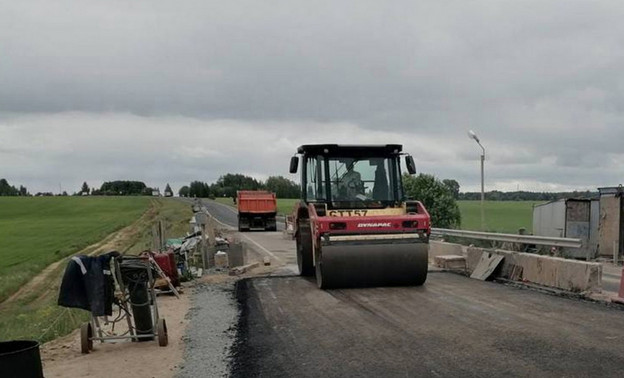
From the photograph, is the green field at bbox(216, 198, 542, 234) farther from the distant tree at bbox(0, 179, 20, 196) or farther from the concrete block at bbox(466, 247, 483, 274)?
the distant tree at bbox(0, 179, 20, 196)

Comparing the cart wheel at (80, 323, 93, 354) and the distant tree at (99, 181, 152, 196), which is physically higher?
the distant tree at (99, 181, 152, 196)

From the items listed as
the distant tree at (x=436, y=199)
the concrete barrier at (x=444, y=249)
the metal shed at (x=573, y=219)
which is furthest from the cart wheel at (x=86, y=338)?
the distant tree at (x=436, y=199)

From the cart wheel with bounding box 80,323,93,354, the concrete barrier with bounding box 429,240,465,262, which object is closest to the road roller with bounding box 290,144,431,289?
the concrete barrier with bounding box 429,240,465,262

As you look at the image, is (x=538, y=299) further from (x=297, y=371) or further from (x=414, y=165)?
(x=297, y=371)

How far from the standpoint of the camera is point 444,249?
60.6 feet

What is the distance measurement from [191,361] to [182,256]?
995cm

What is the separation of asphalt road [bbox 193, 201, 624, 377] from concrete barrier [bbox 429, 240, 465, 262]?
16.7 feet

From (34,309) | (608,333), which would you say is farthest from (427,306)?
(34,309)

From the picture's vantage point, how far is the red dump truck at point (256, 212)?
145 ft

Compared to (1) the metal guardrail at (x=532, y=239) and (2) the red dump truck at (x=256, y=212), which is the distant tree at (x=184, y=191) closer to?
(2) the red dump truck at (x=256, y=212)

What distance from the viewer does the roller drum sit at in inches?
496

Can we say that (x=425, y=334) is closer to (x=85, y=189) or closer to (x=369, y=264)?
(x=369, y=264)

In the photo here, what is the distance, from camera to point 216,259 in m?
18.1

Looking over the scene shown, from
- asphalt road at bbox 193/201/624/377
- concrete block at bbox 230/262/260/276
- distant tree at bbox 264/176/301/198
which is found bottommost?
concrete block at bbox 230/262/260/276
